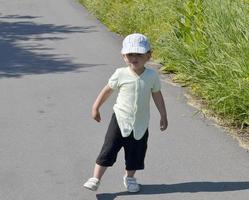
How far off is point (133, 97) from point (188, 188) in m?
0.98

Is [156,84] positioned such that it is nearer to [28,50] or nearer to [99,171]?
[99,171]

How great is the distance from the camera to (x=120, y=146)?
5.40 metres

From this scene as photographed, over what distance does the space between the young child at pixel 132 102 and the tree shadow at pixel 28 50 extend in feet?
16.6

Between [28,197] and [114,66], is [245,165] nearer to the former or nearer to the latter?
[28,197]

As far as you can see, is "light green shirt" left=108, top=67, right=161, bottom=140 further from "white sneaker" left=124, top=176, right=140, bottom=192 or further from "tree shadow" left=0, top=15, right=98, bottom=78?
"tree shadow" left=0, top=15, right=98, bottom=78

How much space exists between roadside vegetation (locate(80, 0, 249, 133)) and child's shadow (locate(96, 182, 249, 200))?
1.50m

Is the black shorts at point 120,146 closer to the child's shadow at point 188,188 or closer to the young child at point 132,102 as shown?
the young child at point 132,102

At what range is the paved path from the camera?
18.4 feet

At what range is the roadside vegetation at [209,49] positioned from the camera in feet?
24.4

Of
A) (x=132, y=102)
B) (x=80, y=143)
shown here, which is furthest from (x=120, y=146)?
(x=80, y=143)

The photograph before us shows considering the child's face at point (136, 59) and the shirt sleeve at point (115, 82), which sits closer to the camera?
the child's face at point (136, 59)

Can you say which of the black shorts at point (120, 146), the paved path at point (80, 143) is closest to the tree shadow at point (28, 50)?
the paved path at point (80, 143)

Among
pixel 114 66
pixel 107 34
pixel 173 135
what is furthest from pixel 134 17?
pixel 173 135

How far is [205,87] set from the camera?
815 cm
